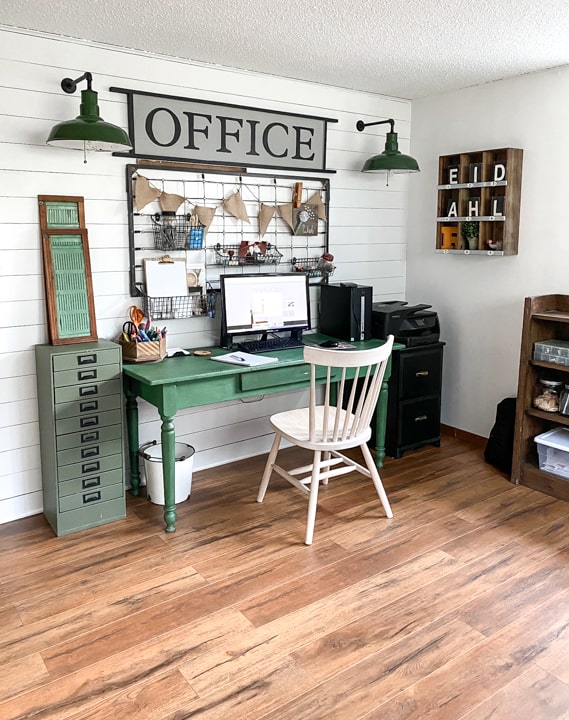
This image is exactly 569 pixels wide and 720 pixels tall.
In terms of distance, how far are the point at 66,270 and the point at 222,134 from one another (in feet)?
3.88

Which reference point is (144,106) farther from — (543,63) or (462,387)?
(462,387)

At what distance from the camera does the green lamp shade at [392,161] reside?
3869mm

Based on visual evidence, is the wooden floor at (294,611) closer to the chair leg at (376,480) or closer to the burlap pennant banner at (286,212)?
the chair leg at (376,480)

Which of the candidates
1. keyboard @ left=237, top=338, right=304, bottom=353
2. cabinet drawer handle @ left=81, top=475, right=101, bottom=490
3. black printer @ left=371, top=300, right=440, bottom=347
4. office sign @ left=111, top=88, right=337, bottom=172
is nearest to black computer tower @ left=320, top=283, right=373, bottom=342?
black printer @ left=371, top=300, right=440, bottom=347

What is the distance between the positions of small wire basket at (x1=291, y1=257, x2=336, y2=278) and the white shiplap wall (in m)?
0.69

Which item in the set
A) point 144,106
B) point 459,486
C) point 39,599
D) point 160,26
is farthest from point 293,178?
point 39,599

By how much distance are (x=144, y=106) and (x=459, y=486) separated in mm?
2661

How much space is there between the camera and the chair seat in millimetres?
2955

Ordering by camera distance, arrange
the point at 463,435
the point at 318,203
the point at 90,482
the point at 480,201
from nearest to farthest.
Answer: the point at 90,482, the point at 480,201, the point at 318,203, the point at 463,435

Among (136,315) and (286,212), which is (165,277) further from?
(286,212)

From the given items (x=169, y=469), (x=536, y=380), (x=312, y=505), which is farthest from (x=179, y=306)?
(x=536, y=380)

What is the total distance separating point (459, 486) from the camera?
3.62 m

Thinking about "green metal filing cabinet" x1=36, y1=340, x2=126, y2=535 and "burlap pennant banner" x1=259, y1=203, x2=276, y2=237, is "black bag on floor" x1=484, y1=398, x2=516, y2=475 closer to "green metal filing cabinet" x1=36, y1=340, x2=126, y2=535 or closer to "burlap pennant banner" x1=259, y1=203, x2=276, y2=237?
"burlap pennant banner" x1=259, y1=203, x2=276, y2=237

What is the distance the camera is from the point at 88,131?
2.74 m
